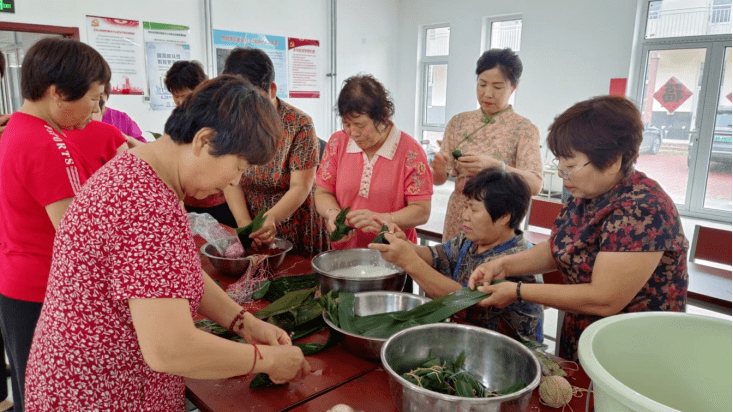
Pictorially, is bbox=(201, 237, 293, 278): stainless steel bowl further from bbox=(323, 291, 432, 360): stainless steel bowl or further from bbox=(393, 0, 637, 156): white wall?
bbox=(393, 0, 637, 156): white wall

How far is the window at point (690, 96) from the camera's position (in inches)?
253

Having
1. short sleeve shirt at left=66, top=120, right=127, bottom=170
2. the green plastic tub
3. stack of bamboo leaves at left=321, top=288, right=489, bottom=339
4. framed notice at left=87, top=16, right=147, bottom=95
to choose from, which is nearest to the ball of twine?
the green plastic tub

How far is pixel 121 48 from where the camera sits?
5285mm

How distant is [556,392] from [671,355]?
1.03 ft

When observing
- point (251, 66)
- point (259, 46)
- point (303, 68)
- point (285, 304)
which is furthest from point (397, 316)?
point (303, 68)

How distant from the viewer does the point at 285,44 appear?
273 inches

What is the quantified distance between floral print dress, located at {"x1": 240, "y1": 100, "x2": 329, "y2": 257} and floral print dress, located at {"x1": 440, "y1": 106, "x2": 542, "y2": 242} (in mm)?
785

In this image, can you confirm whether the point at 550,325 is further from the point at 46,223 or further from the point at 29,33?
the point at 29,33

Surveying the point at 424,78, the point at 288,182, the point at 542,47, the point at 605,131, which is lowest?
the point at 288,182

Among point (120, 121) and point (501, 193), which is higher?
point (120, 121)

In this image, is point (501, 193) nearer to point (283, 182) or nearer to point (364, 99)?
point (364, 99)

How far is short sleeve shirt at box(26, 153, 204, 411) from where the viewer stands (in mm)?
1000

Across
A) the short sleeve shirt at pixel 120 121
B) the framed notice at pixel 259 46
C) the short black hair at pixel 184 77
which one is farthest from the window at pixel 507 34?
the short black hair at pixel 184 77

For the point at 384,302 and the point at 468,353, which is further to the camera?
the point at 384,302
